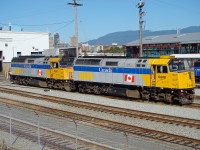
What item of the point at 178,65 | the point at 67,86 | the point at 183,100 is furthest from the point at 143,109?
the point at 67,86

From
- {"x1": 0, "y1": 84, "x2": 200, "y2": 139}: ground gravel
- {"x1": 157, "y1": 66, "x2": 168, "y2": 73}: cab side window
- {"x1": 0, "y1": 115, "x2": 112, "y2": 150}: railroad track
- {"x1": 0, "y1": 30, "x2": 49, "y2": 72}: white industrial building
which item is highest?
{"x1": 0, "y1": 30, "x2": 49, "y2": 72}: white industrial building

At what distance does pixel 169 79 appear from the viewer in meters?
23.5

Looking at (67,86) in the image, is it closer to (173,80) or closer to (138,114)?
(173,80)

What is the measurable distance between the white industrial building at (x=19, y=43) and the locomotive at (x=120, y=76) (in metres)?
31.7

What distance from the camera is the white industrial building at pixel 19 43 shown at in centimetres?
6844

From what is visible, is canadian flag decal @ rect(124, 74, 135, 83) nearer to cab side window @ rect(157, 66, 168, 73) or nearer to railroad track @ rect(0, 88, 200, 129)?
cab side window @ rect(157, 66, 168, 73)

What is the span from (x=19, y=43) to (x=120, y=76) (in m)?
48.0

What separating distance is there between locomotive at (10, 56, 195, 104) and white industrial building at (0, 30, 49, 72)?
31.7m

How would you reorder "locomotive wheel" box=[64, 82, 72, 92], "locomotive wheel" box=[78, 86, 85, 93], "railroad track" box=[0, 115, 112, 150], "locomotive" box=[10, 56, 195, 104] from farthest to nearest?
"locomotive wheel" box=[64, 82, 72, 92], "locomotive wheel" box=[78, 86, 85, 93], "locomotive" box=[10, 56, 195, 104], "railroad track" box=[0, 115, 112, 150]

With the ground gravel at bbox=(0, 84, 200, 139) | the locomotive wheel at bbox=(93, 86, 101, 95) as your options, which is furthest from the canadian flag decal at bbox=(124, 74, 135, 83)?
the locomotive wheel at bbox=(93, 86, 101, 95)

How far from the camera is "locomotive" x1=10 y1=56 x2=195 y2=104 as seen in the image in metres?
23.6

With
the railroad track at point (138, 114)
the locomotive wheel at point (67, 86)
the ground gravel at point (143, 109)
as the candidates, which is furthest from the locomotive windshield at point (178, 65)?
the locomotive wheel at point (67, 86)

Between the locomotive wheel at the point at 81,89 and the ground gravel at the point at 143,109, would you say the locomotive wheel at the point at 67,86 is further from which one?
the ground gravel at the point at 143,109

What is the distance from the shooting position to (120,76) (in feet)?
89.5
